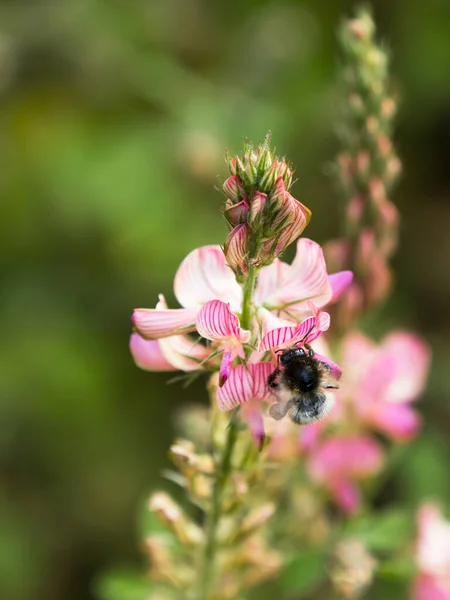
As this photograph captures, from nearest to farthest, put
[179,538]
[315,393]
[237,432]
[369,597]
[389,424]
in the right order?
[315,393]
[237,432]
[179,538]
[389,424]
[369,597]

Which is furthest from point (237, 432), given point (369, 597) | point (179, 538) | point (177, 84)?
point (177, 84)

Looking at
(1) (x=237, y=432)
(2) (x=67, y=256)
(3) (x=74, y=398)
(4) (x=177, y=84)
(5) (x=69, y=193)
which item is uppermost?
(4) (x=177, y=84)

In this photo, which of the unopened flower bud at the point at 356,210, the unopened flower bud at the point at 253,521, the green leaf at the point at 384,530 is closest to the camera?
the unopened flower bud at the point at 253,521

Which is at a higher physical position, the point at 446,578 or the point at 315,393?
the point at 315,393

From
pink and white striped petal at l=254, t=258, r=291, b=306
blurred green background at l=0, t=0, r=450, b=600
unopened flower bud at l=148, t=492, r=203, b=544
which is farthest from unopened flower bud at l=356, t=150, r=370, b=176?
blurred green background at l=0, t=0, r=450, b=600

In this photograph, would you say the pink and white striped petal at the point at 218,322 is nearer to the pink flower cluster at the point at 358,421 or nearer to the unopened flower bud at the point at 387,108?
the pink flower cluster at the point at 358,421

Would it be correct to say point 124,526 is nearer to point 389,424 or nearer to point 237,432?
point 389,424

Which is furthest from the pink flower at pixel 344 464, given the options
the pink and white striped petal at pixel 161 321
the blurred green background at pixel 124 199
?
the blurred green background at pixel 124 199
